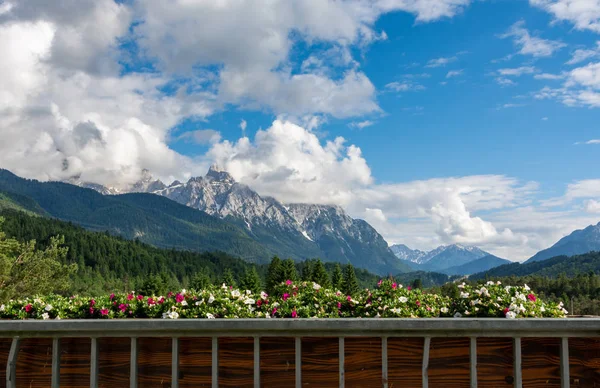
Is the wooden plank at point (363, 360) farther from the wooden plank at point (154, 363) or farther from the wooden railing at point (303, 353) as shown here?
the wooden plank at point (154, 363)

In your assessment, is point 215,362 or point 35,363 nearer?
point 215,362

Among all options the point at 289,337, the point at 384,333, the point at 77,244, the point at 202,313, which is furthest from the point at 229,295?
the point at 77,244

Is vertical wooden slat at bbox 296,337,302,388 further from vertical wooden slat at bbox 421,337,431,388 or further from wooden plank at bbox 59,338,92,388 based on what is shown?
wooden plank at bbox 59,338,92,388

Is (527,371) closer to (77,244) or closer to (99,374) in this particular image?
(99,374)

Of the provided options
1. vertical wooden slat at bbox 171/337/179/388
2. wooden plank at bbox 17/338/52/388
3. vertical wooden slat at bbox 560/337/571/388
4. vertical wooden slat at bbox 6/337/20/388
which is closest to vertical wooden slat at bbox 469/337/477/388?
vertical wooden slat at bbox 560/337/571/388

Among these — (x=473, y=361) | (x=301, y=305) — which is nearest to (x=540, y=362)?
(x=473, y=361)

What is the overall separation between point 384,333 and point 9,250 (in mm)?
30078

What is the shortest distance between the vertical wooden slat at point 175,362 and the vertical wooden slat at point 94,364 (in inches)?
27.9

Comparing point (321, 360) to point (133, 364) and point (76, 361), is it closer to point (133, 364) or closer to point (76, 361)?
point (133, 364)

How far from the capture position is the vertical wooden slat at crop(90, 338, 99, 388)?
179 inches

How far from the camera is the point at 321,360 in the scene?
450 centimetres

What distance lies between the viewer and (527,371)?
14.5 ft

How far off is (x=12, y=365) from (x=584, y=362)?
5139mm

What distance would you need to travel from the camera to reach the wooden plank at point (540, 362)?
173 inches
